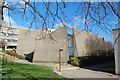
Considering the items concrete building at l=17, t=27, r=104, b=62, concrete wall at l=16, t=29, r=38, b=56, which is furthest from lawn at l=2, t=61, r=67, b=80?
concrete wall at l=16, t=29, r=38, b=56

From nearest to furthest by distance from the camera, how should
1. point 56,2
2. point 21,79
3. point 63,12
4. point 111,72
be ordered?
point 56,2 < point 63,12 < point 21,79 < point 111,72

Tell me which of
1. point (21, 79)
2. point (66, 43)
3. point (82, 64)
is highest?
point (66, 43)

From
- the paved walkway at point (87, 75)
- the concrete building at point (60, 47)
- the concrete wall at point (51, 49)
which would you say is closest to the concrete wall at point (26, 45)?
the concrete building at point (60, 47)

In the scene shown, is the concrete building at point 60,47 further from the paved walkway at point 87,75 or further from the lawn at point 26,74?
the lawn at point 26,74

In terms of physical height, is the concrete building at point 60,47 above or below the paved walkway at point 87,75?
above

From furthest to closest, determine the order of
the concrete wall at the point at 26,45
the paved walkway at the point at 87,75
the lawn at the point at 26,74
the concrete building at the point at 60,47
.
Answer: the concrete wall at the point at 26,45, the concrete building at the point at 60,47, the paved walkway at the point at 87,75, the lawn at the point at 26,74

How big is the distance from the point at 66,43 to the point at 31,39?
12037 mm

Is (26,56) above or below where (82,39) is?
below

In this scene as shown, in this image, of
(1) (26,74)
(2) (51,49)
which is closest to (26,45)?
(2) (51,49)

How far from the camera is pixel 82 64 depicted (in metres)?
14.3

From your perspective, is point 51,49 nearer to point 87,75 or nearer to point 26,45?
point 87,75

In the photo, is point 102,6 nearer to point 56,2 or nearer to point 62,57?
point 56,2

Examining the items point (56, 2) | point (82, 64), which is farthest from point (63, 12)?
point (82, 64)

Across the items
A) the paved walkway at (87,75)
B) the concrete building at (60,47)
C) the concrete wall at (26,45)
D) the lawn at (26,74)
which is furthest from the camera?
the concrete wall at (26,45)
